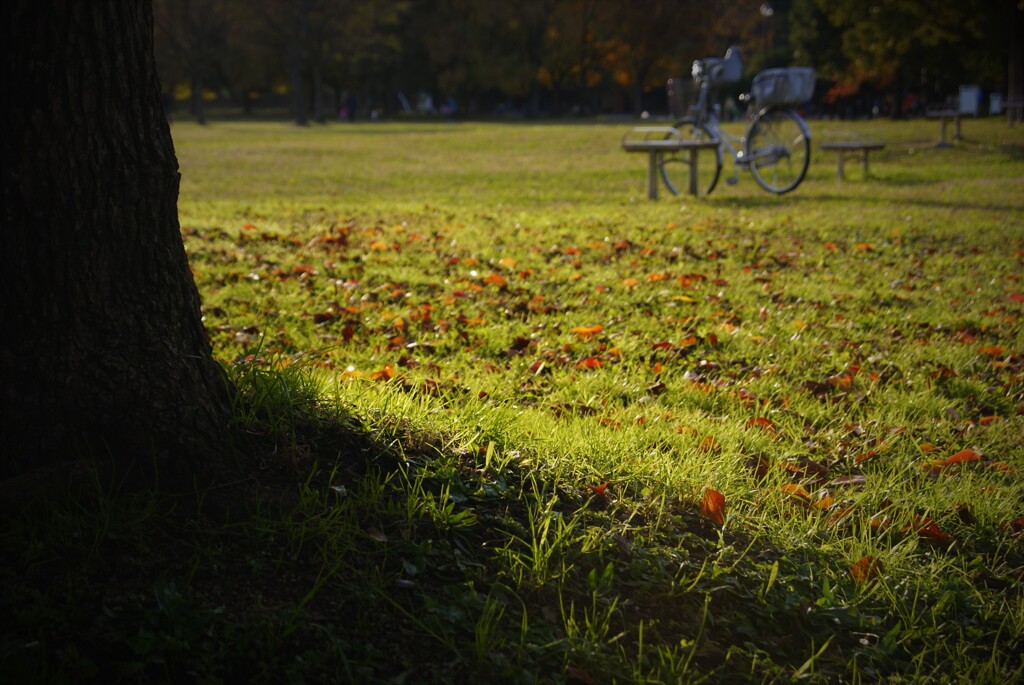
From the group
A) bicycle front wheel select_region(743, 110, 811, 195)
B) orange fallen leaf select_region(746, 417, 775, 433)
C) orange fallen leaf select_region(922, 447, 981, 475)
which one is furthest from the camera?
bicycle front wheel select_region(743, 110, 811, 195)

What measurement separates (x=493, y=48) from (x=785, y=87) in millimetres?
46650

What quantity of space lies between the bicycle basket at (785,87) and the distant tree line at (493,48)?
967 inches

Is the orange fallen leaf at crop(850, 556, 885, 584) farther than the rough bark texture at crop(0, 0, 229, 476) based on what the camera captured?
Yes

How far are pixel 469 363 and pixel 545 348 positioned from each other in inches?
18.8

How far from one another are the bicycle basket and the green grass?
5.01m

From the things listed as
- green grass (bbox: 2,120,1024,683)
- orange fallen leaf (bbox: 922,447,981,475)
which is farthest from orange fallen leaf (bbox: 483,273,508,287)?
orange fallen leaf (bbox: 922,447,981,475)

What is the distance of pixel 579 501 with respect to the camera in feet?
9.15

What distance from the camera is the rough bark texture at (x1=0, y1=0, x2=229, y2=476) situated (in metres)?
2.34

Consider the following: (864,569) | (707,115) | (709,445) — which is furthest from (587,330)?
(707,115)

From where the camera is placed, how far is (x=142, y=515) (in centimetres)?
231

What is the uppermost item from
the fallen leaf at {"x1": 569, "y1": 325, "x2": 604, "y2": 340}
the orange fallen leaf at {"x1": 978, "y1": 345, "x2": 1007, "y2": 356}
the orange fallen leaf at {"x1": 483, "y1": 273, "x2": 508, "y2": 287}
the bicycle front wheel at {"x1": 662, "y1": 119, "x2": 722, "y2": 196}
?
the bicycle front wheel at {"x1": 662, "y1": 119, "x2": 722, "y2": 196}

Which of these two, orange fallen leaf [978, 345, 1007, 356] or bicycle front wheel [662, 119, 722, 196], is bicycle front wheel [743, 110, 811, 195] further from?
orange fallen leaf [978, 345, 1007, 356]

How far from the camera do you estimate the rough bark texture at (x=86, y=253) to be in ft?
7.67

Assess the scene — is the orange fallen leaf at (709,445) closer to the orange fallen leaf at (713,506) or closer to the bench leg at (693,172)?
the orange fallen leaf at (713,506)
